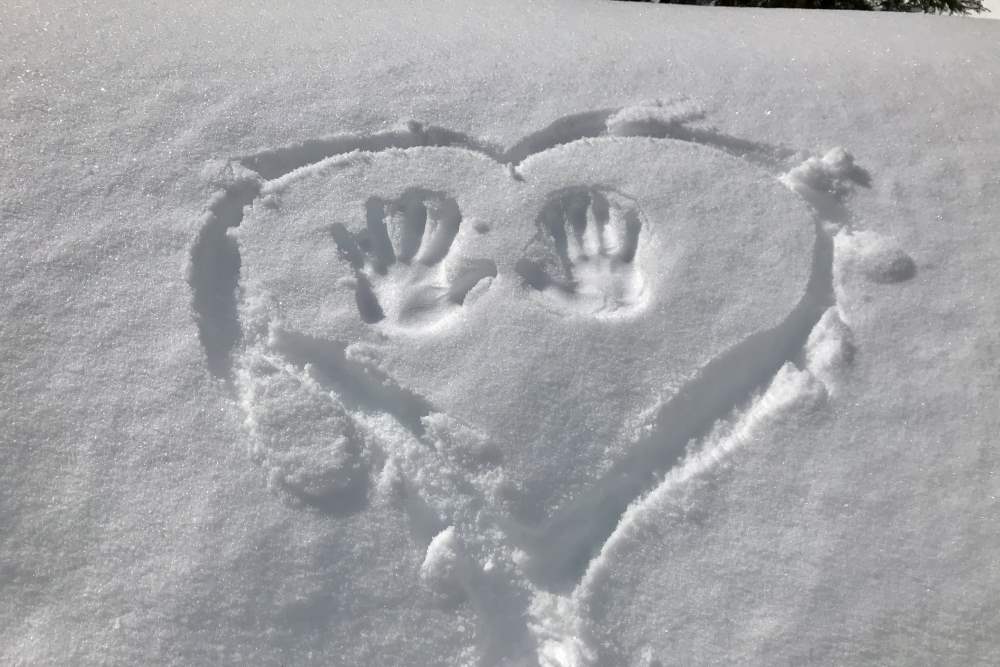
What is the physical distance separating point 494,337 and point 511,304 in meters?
0.07

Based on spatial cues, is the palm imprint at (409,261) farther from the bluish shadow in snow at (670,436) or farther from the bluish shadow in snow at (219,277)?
the bluish shadow in snow at (670,436)

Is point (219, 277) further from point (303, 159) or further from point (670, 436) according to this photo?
point (670, 436)

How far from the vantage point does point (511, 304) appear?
1113 millimetres

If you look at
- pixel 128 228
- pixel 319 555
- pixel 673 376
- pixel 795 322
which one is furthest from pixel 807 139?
pixel 128 228

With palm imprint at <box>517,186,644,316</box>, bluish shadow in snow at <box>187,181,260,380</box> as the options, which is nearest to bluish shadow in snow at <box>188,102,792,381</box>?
bluish shadow in snow at <box>187,181,260,380</box>

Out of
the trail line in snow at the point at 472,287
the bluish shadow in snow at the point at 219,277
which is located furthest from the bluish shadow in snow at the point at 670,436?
the bluish shadow in snow at the point at 219,277

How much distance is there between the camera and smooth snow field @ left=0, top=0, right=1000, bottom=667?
95 cm

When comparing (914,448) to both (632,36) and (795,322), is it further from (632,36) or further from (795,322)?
(632,36)

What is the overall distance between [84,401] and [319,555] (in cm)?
42

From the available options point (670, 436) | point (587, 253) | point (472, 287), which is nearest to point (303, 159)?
point (472, 287)

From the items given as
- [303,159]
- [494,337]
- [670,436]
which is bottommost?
[670,436]

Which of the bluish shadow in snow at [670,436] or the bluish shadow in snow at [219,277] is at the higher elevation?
the bluish shadow in snow at [219,277]

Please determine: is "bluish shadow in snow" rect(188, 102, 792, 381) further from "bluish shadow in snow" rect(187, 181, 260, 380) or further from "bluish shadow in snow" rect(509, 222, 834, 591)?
"bluish shadow in snow" rect(509, 222, 834, 591)

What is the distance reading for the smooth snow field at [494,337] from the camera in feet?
3.12
